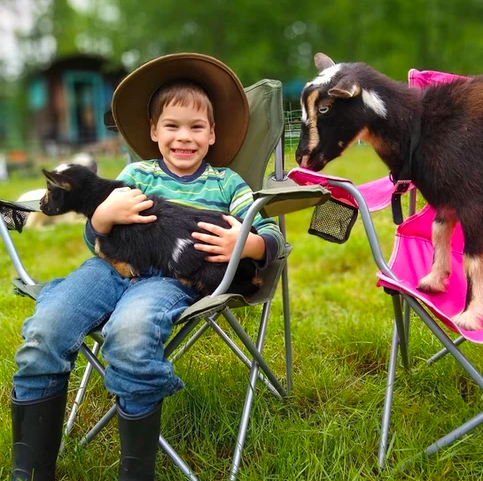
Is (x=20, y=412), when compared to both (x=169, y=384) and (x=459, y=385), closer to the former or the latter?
(x=169, y=384)

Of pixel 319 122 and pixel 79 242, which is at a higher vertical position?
pixel 319 122

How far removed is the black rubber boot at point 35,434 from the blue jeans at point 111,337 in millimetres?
30

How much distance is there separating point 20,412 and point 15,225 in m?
0.78

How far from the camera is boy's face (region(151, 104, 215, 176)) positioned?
2.13 metres

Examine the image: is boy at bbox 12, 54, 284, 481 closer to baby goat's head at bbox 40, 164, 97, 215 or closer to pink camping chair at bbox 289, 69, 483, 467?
baby goat's head at bbox 40, 164, 97, 215

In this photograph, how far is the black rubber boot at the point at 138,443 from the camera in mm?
1611

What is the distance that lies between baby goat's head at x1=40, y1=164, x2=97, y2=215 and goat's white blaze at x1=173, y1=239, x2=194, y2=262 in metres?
0.43

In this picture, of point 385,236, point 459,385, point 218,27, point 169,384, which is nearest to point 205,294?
point 169,384

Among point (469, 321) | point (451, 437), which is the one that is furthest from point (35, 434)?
point (469, 321)

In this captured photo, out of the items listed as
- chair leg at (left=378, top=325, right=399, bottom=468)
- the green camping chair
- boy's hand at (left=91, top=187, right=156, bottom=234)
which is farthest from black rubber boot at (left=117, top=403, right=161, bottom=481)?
chair leg at (left=378, top=325, right=399, bottom=468)

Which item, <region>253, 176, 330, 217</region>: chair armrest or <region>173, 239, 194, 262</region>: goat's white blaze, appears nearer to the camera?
<region>253, 176, 330, 217</region>: chair armrest

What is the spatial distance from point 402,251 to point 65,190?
1320 mm

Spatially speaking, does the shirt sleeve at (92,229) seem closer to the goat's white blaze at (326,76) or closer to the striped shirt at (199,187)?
the striped shirt at (199,187)

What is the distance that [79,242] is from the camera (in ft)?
18.5
